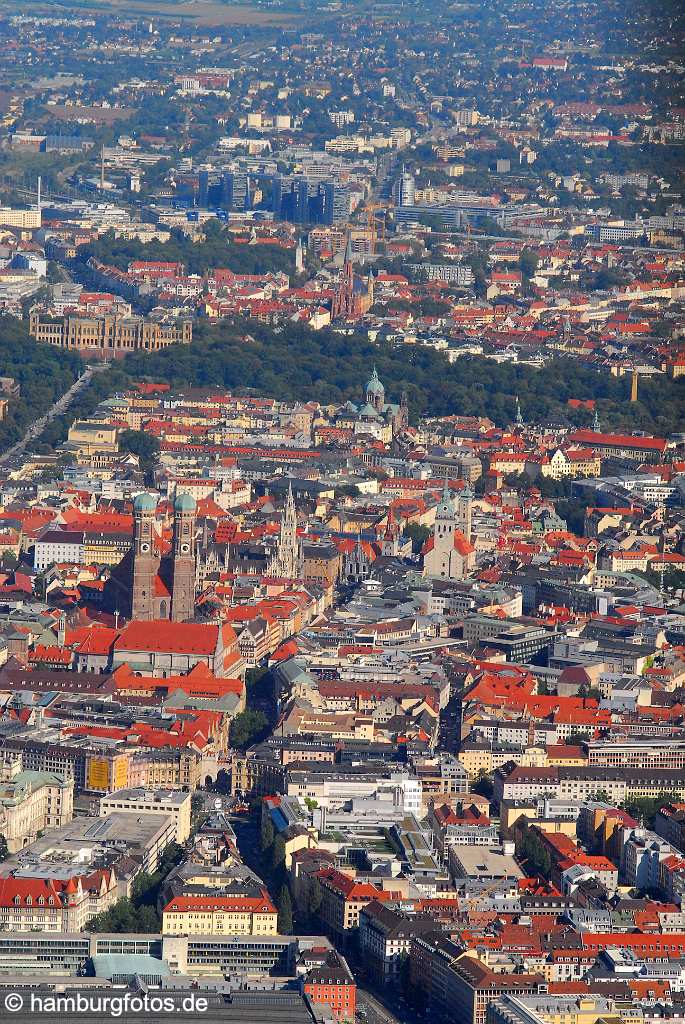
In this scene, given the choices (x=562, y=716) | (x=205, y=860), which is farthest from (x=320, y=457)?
(x=205, y=860)

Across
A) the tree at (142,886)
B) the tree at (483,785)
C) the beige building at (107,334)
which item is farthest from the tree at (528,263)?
the tree at (142,886)

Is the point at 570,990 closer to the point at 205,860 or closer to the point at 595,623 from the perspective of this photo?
the point at 205,860

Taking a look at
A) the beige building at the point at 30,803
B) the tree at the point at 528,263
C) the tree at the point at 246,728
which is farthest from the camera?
the tree at the point at 528,263

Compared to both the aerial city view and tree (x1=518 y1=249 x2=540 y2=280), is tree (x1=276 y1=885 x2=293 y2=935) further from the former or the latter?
tree (x1=518 y1=249 x2=540 y2=280)

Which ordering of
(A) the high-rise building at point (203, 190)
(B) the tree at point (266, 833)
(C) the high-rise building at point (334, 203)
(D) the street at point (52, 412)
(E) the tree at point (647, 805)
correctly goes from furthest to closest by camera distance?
(A) the high-rise building at point (203, 190)
(C) the high-rise building at point (334, 203)
(D) the street at point (52, 412)
(E) the tree at point (647, 805)
(B) the tree at point (266, 833)

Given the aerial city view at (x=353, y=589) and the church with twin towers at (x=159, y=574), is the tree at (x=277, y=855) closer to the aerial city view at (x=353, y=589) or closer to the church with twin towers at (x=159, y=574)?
the aerial city view at (x=353, y=589)

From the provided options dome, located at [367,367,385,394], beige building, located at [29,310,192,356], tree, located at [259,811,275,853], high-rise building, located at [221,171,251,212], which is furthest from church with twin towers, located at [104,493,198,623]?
high-rise building, located at [221,171,251,212]
